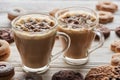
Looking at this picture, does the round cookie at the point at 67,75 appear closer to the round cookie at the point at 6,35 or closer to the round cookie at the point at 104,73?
the round cookie at the point at 104,73

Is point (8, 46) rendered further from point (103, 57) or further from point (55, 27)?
point (103, 57)

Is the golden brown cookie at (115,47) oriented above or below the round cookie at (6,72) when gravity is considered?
above

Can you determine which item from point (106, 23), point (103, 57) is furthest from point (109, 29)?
point (103, 57)

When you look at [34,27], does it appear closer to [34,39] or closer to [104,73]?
[34,39]

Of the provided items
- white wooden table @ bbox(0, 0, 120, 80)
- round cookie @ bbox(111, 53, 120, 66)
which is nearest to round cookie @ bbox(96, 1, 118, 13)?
white wooden table @ bbox(0, 0, 120, 80)

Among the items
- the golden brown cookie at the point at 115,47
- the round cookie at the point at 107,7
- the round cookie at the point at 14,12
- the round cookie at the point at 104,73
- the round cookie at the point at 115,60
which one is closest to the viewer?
the round cookie at the point at 104,73

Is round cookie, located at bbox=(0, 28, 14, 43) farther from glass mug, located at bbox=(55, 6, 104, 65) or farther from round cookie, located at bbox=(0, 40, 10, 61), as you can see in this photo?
glass mug, located at bbox=(55, 6, 104, 65)

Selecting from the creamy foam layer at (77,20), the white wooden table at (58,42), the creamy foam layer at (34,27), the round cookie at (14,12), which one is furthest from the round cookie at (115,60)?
A: the round cookie at (14,12)
